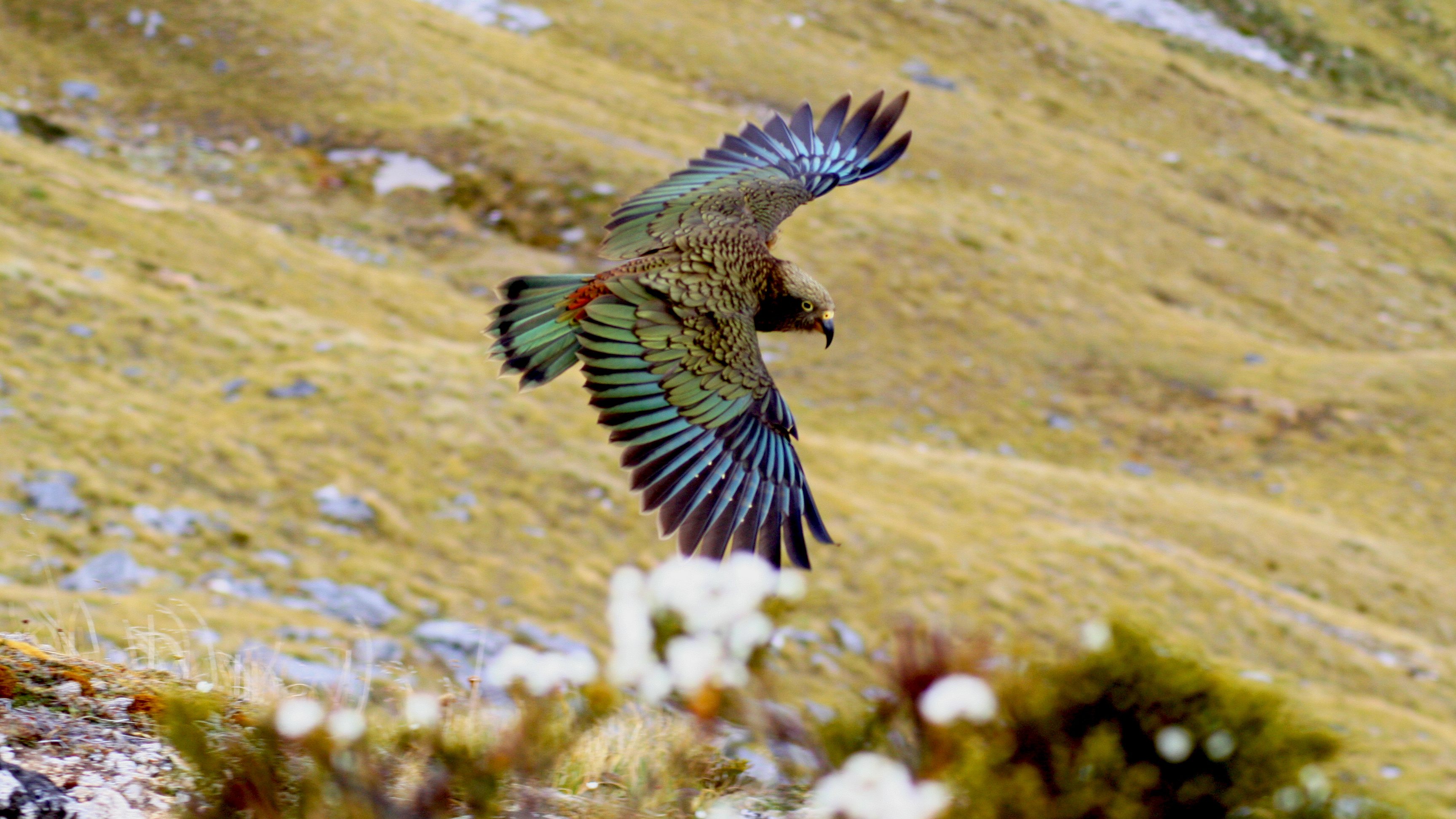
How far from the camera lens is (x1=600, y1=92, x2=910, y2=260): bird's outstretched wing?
5812mm

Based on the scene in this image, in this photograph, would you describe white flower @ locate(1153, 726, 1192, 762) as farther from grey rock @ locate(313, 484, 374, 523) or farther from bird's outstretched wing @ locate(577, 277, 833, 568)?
grey rock @ locate(313, 484, 374, 523)

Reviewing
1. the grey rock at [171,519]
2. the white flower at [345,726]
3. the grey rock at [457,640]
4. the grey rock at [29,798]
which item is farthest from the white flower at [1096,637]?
the grey rock at [171,519]

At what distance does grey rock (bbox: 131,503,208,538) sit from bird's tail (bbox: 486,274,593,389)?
15.4 ft

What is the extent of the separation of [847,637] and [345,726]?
758 cm

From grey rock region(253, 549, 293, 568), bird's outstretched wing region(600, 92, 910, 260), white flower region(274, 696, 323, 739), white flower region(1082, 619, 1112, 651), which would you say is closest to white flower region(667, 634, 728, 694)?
white flower region(274, 696, 323, 739)

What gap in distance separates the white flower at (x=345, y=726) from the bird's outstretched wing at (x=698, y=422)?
1254 mm

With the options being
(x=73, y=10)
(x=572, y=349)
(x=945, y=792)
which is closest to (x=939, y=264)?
(x=73, y=10)

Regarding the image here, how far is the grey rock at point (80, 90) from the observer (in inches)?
735

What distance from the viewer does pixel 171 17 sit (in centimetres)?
2078

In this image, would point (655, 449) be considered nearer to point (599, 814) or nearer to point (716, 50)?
point (599, 814)

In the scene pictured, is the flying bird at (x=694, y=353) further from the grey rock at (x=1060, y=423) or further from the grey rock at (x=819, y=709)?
the grey rock at (x=1060, y=423)

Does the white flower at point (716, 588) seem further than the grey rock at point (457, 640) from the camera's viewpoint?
No

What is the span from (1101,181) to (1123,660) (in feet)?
87.7

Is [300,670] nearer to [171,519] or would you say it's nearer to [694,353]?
[694,353]
